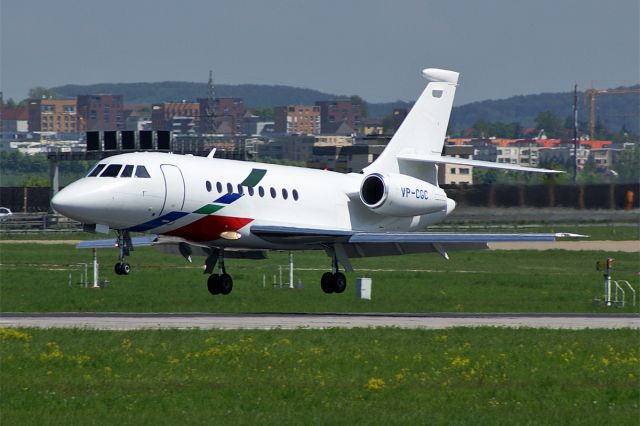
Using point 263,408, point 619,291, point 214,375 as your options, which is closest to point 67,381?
point 214,375

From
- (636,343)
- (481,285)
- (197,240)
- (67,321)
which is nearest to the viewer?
(636,343)

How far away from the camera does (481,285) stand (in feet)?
155

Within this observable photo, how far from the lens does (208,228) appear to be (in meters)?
34.7

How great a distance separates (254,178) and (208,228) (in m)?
2.00

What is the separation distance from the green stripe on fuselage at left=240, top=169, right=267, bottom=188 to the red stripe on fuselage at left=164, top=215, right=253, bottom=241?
0.97m

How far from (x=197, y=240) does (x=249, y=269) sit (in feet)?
63.0

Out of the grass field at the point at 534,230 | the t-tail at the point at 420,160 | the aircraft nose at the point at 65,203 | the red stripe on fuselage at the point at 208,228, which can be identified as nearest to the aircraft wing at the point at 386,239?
the red stripe on fuselage at the point at 208,228

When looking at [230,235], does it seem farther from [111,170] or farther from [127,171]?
[111,170]

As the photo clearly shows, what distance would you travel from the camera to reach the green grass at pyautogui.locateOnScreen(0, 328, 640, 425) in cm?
1939

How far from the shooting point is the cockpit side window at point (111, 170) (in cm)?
3316

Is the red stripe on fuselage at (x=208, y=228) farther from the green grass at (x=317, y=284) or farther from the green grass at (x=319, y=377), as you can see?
the green grass at (x=319, y=377)

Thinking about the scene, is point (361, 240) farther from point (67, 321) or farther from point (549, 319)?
point (67, 321)

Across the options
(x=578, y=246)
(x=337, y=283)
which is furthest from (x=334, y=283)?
(x=578, y=246)

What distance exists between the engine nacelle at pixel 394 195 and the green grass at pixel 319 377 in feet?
31.3
